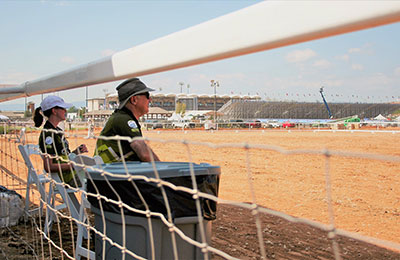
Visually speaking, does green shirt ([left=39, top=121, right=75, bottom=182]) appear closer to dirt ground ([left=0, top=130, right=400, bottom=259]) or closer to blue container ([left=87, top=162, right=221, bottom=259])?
dirt ground ([left=0, top=130, right=400, bottom=259])

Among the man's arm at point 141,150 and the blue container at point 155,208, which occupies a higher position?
the man's arm at point 141,150

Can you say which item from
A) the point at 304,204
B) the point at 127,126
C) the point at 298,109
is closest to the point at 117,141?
the point at 127,126

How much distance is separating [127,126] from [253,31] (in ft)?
5.60

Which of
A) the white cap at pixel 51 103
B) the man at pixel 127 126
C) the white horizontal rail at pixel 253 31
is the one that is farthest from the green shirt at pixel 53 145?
the white horizontal rail at pixel 253 31

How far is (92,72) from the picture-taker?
324 cm

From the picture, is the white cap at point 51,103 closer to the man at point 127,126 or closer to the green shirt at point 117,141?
the man at point 127,126

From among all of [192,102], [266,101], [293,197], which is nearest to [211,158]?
[293,197]

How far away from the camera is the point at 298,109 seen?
4094 inches

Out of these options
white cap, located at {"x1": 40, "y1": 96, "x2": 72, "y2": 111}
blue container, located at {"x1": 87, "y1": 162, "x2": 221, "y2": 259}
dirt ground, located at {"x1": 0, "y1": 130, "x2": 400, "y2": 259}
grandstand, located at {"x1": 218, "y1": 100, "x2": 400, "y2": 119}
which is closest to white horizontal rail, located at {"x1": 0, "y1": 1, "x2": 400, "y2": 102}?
dirt ground, located at {"x1": 0, "y1": 130, "x2": 400, "y2": 259}

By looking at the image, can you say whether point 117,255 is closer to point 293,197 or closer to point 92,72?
point 92,72

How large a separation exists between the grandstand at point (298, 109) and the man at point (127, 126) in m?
88.7

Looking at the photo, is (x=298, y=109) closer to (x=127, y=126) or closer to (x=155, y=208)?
(x=127, y=126)

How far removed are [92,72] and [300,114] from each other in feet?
342

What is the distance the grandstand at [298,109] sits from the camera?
3782 inches
